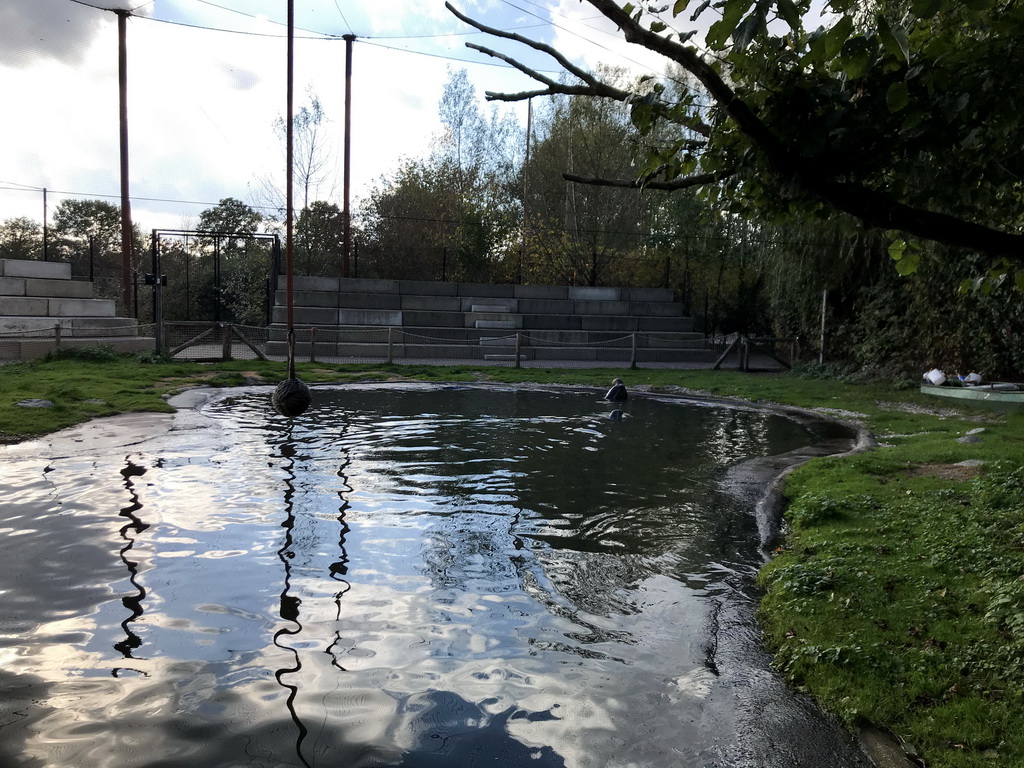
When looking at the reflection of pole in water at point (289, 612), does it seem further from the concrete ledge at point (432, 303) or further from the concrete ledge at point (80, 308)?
the concrete ledge at point (432, 303)

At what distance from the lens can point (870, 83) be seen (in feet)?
14.6

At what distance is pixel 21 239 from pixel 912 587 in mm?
36390

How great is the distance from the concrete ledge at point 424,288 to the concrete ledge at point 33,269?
34.4 ft

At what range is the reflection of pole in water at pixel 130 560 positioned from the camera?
435 centimetres

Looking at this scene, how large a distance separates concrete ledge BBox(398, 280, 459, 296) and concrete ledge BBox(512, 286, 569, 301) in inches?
91.3

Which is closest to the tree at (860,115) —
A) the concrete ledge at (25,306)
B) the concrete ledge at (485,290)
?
the concrete ledge at (25,306)

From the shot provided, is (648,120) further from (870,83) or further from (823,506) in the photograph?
(823,506)

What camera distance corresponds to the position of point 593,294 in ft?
96.4

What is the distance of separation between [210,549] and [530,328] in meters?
21.9

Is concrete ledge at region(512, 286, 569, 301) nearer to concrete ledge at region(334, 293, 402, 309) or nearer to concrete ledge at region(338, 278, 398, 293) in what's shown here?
concrete ledge at region(338, 278, 398, 293)

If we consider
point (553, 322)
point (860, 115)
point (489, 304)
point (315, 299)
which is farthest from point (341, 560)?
point (489, 304)

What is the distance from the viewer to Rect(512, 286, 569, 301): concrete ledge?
29.2 m

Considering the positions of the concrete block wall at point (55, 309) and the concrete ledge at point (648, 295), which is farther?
the concrete ledge at point (648, 295)

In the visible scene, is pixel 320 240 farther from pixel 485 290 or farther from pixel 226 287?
pixel 485 290
